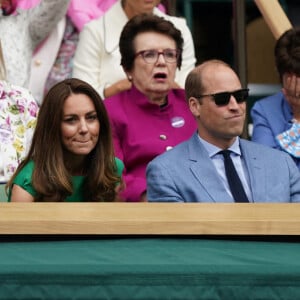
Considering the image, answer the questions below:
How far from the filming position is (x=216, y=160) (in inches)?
162

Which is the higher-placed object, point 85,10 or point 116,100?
point 85,10

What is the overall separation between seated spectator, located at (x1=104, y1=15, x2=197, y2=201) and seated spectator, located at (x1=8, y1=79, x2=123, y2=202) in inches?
17.5

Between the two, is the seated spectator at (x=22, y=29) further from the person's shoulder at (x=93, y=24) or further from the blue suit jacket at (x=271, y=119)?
the blue suit jacket at (x=271, y=119)

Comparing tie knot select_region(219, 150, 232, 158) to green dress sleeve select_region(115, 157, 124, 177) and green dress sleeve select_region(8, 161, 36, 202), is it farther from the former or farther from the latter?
green dress sleeve select_region(8, 161, 36, 202)

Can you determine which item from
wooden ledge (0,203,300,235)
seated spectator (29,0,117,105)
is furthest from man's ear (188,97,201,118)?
seated spectator (29,0,117,105)

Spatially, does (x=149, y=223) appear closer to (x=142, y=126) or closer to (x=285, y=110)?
(x=142, y=126)

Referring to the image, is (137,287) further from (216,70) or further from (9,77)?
(9,77)

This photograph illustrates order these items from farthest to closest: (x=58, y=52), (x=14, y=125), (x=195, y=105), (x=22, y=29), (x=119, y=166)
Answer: (x=58, y=52) < (x=22, y=29) < (x=14, y=125) < (x=119, y=166) < (x=195, y=105)

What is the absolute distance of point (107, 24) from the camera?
547cm

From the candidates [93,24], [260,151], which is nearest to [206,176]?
[260,151]

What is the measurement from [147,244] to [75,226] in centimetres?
20

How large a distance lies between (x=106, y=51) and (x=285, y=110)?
0.95 meters

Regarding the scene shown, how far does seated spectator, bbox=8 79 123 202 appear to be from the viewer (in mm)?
4082

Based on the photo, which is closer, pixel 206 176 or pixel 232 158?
pixel 206 176
